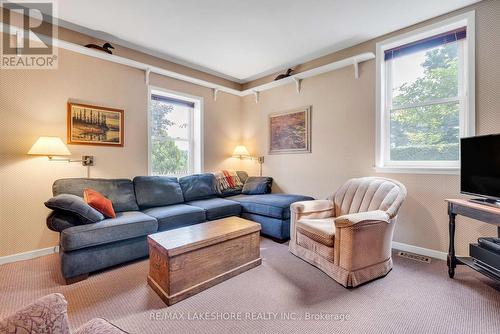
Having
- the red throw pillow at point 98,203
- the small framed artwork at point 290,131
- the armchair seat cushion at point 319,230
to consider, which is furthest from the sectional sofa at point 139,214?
the small framed artwork at point 290,131

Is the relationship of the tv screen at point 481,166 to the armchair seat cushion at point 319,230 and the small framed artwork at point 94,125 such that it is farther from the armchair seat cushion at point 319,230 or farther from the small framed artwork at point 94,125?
the small framed artwork at point 94,125

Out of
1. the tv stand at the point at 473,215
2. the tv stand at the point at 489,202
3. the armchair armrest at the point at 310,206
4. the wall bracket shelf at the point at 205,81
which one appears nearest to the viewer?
the tv stand at the point at 473,215

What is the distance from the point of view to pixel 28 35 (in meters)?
2.58

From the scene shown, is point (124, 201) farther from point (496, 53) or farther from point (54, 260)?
point (496, 53)

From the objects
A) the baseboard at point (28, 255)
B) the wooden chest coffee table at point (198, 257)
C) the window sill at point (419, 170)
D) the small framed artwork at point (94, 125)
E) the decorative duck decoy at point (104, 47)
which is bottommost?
the baseboard at point (28, 255)

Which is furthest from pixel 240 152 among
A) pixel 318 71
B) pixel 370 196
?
pixel 370 196

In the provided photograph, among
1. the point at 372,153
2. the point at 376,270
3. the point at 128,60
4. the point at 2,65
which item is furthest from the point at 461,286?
the point at 2,65

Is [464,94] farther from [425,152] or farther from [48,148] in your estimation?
[48,148]

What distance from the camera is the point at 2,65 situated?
249 cm

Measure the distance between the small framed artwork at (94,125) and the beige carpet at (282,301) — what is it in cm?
153

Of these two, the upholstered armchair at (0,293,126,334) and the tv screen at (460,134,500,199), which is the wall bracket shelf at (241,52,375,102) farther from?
the upholstered armchair at (0,293,126,334)

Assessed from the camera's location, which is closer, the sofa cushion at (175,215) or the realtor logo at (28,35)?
the realtor logo at (28,35)

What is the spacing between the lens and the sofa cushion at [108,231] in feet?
6.82

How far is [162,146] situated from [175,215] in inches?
59.9
